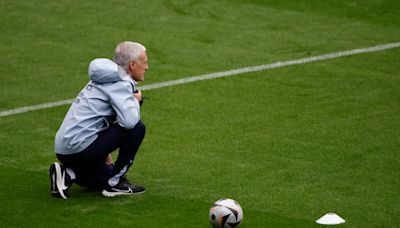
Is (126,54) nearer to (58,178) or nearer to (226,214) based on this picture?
(58,178)

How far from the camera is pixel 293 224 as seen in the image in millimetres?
8172

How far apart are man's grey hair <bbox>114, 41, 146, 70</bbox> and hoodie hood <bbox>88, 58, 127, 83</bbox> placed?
0.07 m

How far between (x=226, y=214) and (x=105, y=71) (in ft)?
5.58

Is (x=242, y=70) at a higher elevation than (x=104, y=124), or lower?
lower

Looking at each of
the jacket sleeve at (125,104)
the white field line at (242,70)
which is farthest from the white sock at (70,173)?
the white field line at (242,70)

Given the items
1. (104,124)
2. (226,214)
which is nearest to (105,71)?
(104,124)

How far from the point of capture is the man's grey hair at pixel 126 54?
881 cm

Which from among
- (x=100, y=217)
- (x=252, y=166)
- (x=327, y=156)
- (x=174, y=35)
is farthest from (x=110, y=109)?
(x=174, y=35)

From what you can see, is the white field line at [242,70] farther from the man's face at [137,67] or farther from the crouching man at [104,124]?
the man's face at [137,67]

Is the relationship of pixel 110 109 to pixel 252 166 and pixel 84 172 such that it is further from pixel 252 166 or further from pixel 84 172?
pixel 252 166

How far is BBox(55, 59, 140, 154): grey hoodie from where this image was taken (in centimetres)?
867

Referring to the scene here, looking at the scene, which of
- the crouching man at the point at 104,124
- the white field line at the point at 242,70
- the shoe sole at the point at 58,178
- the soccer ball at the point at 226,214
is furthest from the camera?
the white field line at the point at 242,70

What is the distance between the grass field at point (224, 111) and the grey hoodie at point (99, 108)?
0.56 meters

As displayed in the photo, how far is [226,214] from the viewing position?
7.96m
